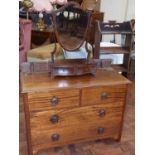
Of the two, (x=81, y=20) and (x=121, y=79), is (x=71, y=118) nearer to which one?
(x=121, y=79)

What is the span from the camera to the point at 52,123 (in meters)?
1.52

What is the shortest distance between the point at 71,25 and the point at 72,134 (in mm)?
770

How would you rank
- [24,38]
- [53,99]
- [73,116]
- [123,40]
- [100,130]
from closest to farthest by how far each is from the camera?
[53,99] < [73,116] < [100,130] < [123,40] < [24,38]

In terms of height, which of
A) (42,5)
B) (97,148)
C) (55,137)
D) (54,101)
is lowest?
→ (97,148)

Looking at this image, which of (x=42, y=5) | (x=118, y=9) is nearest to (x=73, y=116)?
(x=42, y=5)

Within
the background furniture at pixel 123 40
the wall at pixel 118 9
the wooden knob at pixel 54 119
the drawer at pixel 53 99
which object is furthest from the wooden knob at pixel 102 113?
the wall at pixel 118 9

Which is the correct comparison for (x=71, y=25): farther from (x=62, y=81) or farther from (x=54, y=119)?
(x=54, y=119)

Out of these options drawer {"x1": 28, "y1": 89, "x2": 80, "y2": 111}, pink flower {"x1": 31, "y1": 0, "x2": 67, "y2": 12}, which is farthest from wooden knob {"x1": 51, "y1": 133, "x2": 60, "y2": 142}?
pink flower {"x1": 31, "y1": 0, "x2": 67, "y2": 12}

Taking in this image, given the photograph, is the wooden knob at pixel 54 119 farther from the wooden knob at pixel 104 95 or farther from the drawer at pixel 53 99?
the wooden knob at pixel 104 95

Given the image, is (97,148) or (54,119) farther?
(97,148)

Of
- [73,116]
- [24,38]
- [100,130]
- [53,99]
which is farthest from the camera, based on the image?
[24,38]

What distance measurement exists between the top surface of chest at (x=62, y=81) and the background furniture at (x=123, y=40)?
2.24 ft

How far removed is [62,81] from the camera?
1.51 meters
